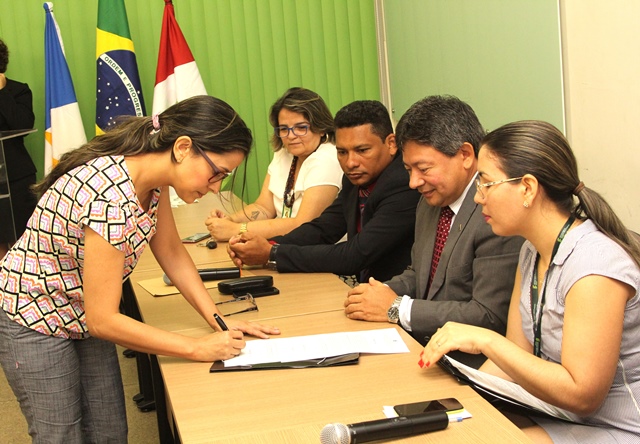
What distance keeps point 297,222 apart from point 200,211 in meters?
→ 1.22

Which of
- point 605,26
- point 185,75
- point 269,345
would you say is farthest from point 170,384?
point 185,75

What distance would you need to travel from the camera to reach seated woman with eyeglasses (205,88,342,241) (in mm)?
3566

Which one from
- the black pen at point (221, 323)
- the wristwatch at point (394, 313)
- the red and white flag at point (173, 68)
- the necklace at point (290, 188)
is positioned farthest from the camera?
the red and white flag at point (173, 68)

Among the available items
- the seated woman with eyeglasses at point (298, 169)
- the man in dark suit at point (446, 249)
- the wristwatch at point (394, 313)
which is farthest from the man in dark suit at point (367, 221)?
the wristwatch at point (394, 313)

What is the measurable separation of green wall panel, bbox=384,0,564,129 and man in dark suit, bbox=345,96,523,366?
44.8 inches

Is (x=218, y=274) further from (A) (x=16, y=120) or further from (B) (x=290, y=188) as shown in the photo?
(A) (x=16, y=120)

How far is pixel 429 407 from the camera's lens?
58.4 inches

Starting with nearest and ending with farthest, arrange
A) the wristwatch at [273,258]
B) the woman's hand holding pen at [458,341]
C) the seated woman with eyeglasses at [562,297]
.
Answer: the seated woman with eyeglasses at [562,297], the woman's hand holding pen at [458,341], the wristwatch at [273,258]

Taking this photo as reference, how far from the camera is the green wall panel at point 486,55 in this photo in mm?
3303

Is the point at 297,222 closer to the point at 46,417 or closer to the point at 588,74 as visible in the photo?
the point at 588,74

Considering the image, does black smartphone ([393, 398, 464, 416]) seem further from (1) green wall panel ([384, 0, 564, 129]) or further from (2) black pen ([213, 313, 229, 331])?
(1) green wall panel ([384, 0, 564, 129])

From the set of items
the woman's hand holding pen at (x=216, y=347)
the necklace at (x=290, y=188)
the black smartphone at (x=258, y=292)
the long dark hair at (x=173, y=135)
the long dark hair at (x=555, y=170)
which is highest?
the long dark hair at (x=173, y=135)

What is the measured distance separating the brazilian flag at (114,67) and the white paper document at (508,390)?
4043 millimetres

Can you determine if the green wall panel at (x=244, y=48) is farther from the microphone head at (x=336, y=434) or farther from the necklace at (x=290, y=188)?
the microphone head at (x=336, y=434)
